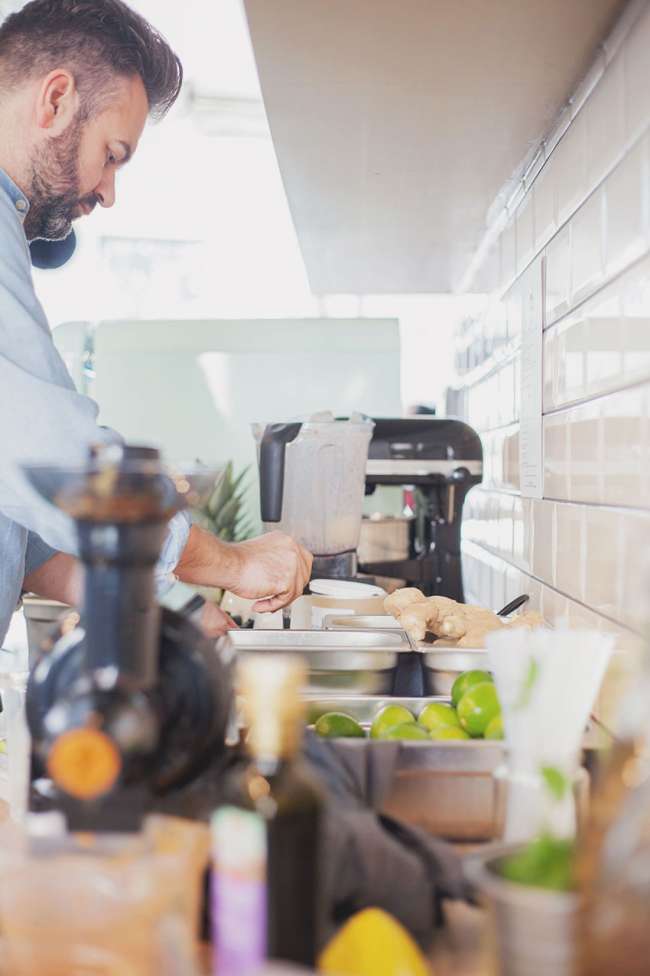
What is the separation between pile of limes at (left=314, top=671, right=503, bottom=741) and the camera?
2.88ft

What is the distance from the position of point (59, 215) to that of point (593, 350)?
834mm

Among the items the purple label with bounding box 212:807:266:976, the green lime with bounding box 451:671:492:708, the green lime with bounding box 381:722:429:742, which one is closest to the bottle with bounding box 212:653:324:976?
the purple label with bounding box 212:807:266:976

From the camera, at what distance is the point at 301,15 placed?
117cm

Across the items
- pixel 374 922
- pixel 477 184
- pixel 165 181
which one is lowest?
pixel 374 922

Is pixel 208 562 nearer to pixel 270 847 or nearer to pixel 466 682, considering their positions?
pixel 466 682

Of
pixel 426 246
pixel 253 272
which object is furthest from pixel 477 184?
pixel 253 272

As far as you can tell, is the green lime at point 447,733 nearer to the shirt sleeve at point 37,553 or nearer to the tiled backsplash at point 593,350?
the tiled backsplash at point 593,350

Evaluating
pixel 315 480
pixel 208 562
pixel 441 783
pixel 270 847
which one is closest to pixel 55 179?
pixel 208 562

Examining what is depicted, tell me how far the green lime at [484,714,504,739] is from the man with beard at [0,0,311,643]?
0.40 m

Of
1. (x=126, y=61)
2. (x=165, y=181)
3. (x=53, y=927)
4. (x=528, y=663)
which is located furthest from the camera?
(x=165, y=181)

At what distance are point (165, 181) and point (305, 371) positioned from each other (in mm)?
1415

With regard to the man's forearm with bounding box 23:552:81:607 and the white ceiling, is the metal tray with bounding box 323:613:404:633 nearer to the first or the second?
the man's forearm with bounding box 23:552:81:607

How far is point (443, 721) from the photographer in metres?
0.92

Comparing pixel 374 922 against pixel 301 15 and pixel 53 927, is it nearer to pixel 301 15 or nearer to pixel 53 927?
pixel 53 927
